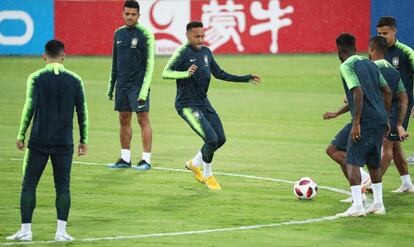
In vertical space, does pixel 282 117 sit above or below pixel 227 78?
below

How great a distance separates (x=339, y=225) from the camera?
14.1m

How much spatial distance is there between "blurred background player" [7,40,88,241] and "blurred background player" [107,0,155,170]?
258 inches

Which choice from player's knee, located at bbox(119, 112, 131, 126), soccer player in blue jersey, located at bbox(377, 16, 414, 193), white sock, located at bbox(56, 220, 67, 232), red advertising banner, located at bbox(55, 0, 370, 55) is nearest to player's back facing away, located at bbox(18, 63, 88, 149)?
white sock, located at bbox(56, 220, 67, 232)

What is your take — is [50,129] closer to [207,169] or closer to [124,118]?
[207,169]

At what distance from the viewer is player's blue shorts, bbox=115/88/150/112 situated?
1944 centimetres

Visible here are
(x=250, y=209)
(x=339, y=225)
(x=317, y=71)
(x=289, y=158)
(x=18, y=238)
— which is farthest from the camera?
(x=317, y=71)

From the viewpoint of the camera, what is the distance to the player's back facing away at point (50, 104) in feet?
41.7

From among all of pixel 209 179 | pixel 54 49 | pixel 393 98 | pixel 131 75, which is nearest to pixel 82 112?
pixel 54 49

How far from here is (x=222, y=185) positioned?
17578mm

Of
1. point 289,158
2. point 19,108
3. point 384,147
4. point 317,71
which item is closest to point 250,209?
point 384,147

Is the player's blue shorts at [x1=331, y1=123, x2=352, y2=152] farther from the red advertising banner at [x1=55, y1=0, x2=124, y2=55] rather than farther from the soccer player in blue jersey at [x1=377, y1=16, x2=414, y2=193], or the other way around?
the red advertising banner at [x1=55, y1=0, x2=124, y2=55]

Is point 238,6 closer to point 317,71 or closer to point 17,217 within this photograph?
point 317,71

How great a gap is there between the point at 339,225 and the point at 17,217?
420 cm

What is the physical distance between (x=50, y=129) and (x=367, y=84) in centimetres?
434
